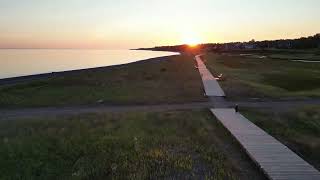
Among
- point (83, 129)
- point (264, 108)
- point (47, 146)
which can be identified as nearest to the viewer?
point (47, 146)

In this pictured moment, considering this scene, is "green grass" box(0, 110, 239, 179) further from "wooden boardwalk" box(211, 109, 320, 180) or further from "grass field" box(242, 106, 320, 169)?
"grass field" box(242, 106, 320, 169)

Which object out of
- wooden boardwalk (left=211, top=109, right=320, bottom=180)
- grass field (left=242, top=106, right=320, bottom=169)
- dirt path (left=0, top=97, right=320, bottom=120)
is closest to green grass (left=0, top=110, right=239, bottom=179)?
wooden boardwalk (left=211, top=109, right=320, bottom=180)

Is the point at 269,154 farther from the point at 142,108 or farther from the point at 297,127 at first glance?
the point at 142,108

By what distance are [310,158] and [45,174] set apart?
35.2 feet

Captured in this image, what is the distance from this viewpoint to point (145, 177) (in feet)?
46.9

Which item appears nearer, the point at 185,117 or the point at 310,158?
the point at 310,158

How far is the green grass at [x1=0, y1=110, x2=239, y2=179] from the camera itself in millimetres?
15109

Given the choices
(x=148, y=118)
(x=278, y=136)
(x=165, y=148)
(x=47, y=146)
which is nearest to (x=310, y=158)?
(x=278, y=136)

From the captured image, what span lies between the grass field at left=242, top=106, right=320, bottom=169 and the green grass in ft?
10.1

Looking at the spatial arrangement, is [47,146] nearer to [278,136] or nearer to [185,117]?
[185,117]

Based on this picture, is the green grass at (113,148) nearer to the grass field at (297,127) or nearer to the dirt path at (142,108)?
the dirt path at (142,108)

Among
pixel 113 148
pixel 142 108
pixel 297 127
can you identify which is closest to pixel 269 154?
pixel 113 148

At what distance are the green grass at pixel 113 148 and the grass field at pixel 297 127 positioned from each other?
308cm

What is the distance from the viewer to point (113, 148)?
18.1 m
